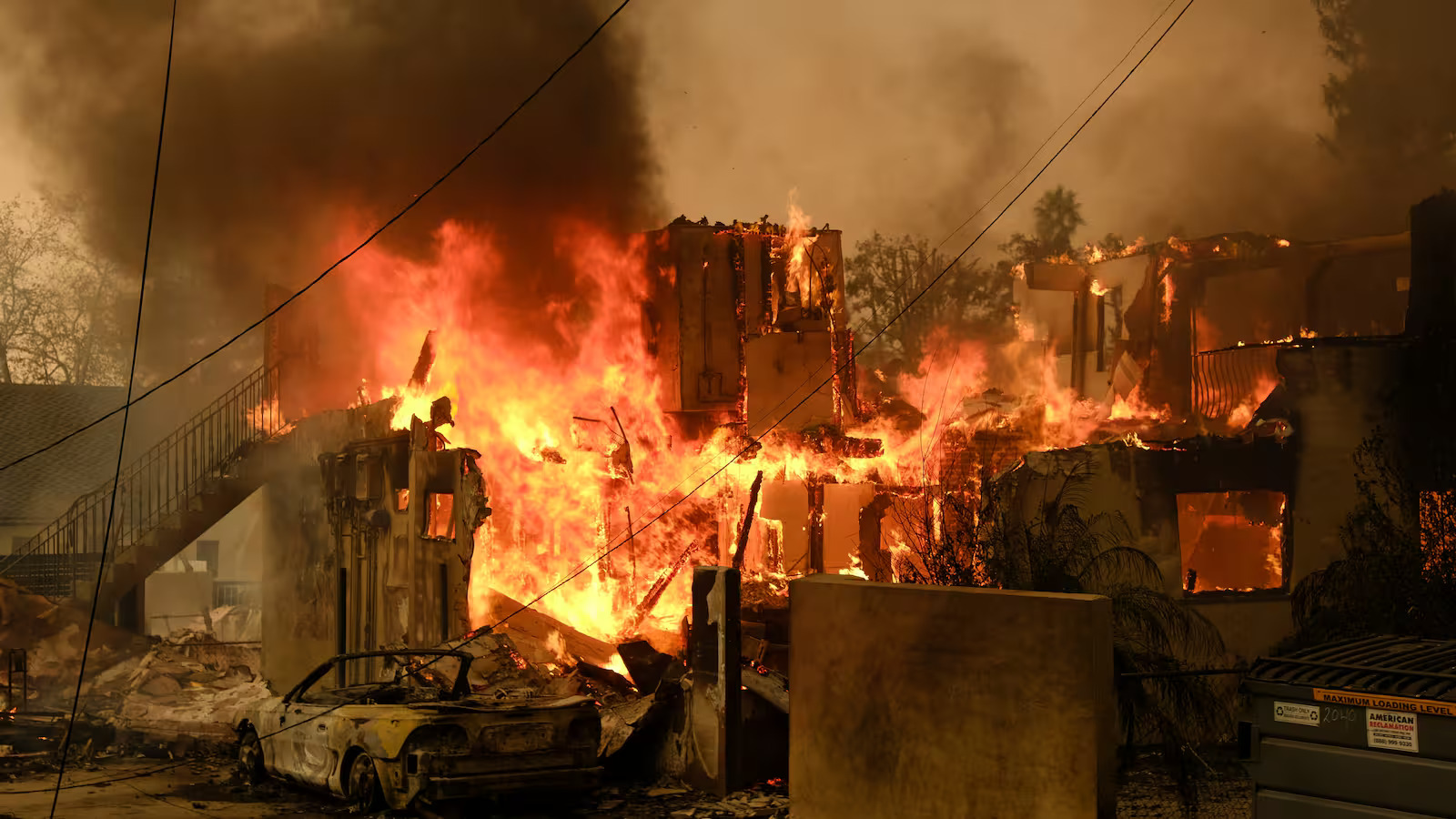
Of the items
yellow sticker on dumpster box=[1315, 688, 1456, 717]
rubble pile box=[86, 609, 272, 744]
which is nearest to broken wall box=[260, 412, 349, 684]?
rubble pile box=[86, 609, 272, 744]

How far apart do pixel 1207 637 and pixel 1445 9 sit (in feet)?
93.2

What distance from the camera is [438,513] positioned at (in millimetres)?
18453

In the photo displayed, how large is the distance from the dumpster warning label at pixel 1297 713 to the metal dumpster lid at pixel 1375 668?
0.39ft

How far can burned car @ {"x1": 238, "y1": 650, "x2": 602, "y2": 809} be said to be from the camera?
37.3 ft

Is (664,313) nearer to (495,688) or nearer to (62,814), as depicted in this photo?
(495,688)

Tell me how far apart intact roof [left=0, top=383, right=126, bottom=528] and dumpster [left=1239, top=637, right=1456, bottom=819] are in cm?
3195

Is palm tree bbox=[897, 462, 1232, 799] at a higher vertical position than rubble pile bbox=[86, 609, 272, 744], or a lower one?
higher

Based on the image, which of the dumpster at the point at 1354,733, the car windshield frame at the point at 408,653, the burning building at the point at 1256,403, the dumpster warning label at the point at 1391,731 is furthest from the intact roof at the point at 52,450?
the dumpster warning label at the point at 1391,731

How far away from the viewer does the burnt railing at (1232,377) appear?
23.2 m

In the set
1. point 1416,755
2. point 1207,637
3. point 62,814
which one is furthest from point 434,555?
point 1416,755

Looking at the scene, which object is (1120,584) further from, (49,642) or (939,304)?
(939,304)

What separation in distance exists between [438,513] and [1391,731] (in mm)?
13598

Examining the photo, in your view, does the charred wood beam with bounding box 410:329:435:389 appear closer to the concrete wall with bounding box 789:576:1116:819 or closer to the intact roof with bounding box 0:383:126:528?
the concrete wall with bounding box 789:576:1116:819

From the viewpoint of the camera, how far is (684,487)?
81.5 ft
